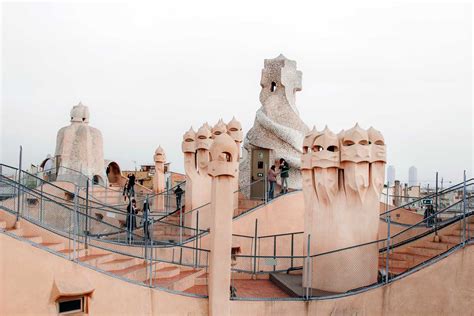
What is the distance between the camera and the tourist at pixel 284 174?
15655mm

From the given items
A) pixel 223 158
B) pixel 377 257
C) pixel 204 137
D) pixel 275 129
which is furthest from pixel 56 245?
pixel 275 129

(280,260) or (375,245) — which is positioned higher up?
(375,245)

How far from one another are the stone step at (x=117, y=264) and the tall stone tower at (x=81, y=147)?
13.9 metres

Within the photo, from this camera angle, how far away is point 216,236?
8.55 m

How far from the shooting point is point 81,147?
23172 millimetres

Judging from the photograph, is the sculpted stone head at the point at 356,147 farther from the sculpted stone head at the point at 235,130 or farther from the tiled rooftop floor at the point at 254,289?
the sculpted stone head at the point at 235,130

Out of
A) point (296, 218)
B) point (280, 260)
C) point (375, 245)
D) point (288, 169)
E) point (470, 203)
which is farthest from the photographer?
point (288, 169)

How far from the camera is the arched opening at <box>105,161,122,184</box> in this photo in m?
26.7

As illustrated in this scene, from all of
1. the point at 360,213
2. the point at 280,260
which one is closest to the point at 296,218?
the point at 280,260

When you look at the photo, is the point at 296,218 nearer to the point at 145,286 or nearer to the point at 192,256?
the point at 192,256

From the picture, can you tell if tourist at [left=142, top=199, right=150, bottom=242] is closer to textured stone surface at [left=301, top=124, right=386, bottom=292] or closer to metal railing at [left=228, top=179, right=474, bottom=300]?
metal railing at [left=228, top=179, right=474, bottom=300]

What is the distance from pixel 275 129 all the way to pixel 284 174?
2.25m

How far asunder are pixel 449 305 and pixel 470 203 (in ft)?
12.8

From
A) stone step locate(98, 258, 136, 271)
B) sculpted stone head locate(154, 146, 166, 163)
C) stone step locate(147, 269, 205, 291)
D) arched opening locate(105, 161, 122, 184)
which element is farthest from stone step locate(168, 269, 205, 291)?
arched opening locate(105, 161, 122, 184)
